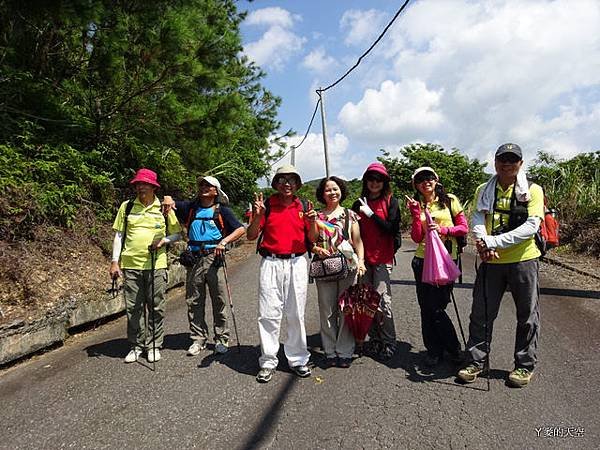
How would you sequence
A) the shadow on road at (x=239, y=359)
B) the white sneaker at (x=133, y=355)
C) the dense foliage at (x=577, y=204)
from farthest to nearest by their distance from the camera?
the dense foliage at (x=577, y=204) → the white sneaker at (x=133, y=355) → the shadow on road at (x=239, y=359)

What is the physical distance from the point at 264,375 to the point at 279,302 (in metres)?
0.63

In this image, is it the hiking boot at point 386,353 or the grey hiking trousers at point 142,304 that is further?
the grey hiking trousers at point 142,304

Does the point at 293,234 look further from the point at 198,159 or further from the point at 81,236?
the point at 198,159

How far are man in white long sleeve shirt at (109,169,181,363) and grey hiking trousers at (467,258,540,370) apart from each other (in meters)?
2.93

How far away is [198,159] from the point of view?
9.10 metres

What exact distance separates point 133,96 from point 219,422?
241 inches

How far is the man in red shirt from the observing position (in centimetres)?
394

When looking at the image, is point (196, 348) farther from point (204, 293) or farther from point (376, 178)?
point (376, 178)

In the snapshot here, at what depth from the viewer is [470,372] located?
365 centimetres

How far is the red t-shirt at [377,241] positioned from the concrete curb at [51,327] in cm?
351

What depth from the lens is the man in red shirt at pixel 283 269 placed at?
3.94 m

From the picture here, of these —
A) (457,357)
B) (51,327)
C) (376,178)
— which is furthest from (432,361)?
(51,327)

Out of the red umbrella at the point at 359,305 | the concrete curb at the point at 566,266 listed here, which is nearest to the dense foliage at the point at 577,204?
the concrete curb at the point at 566,266

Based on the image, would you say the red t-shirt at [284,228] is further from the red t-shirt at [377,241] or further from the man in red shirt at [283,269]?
the red t-shirt at [377,241]
